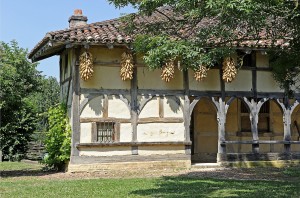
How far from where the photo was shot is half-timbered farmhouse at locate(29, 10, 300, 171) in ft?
50.2

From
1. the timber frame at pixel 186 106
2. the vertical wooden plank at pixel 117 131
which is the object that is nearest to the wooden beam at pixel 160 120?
the timber frame at pixel 186 106

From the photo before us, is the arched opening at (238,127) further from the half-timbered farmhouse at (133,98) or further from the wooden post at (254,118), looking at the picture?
the wooden post at (254,118)

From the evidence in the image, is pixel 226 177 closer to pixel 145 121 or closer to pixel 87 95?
pixel 145 121

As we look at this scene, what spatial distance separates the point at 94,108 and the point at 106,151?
149 centimetres

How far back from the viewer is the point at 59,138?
16.1m

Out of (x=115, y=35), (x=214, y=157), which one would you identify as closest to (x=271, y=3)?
(x=115, y=35)

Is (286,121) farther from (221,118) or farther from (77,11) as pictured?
(77,11)

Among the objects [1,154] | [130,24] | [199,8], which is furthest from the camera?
[1,154]

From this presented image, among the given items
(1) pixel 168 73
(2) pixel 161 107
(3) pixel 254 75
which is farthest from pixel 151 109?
(3) pixel 254 75

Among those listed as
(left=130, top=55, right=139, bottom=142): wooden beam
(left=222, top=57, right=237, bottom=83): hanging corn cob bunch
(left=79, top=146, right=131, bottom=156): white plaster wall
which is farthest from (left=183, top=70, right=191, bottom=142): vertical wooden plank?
(left=79, top=146, right=131, bottom=156): white plaster wall

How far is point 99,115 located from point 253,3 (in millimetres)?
8899

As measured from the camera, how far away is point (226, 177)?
1381 centimetres

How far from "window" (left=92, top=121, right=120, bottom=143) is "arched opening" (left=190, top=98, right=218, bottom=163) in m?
4.65

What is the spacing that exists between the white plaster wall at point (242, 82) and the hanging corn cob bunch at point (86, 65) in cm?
524
